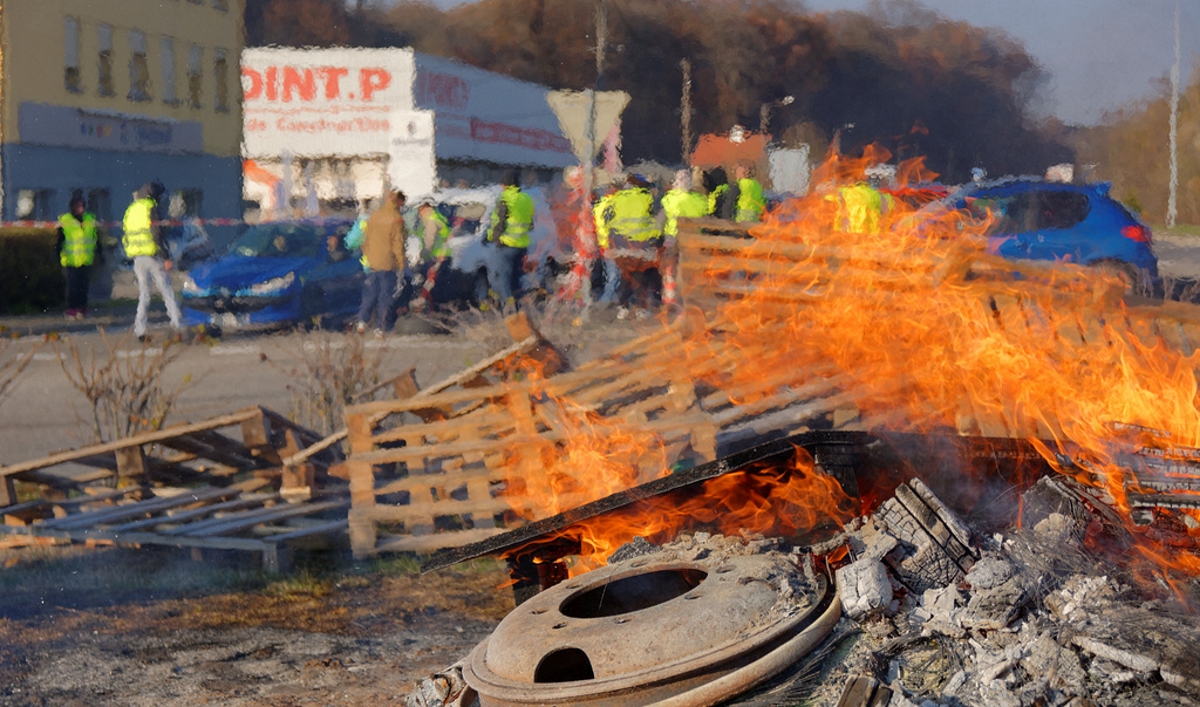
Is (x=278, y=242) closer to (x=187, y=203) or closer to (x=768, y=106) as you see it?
(x=187, y=203)

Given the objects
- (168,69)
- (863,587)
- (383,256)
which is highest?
(168,69)

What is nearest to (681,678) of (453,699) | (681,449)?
(453,699)

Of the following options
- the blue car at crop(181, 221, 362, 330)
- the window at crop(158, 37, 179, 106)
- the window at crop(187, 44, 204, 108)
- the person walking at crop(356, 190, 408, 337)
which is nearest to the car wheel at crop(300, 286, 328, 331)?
the blue car at crop(181, 221, 362, 330)

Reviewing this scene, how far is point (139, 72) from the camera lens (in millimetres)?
22562

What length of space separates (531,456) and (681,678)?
2979mm

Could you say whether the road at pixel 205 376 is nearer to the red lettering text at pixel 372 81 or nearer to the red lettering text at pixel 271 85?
the red lettering text at pixel 271 85

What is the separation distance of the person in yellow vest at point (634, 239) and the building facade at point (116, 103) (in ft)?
33.9

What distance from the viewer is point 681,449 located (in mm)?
5953

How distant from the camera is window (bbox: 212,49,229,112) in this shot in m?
22.4

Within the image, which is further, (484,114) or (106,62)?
(484,114)

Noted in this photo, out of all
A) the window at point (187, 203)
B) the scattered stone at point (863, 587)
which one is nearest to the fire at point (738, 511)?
the scattered stone at point (863, 587)

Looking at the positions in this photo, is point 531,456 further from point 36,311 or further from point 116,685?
point 36,311

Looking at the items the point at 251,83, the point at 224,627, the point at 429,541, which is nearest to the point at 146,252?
the point at 251,83

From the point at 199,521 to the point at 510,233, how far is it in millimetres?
9754
